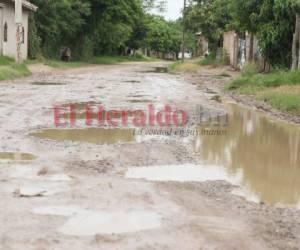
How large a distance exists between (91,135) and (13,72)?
1595cm

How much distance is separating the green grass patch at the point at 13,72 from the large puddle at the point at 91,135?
42.6 feet

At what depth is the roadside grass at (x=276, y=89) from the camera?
1429 cm

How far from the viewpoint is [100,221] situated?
5.19m

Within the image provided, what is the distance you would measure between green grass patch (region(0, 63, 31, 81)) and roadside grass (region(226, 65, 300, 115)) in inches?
363

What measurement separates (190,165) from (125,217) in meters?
2.66

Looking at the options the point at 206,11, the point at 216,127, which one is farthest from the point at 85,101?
the point at 206,11

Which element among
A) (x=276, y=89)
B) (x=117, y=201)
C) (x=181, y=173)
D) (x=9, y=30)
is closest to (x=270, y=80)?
(x=276, y=89)

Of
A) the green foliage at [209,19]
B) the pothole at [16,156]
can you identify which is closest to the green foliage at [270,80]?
the pothole at [16,156]

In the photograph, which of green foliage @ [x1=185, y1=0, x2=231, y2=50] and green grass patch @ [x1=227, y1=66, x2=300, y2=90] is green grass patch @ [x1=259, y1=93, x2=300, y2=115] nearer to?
green grass patch @ [x1=227, y1=66, x2=300, y2=90]

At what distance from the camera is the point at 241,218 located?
5465mm

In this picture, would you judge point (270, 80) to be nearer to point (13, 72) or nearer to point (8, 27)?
point (13, 72)

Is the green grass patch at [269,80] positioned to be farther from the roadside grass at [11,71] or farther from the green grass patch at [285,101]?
the roadside grass at [11,71]

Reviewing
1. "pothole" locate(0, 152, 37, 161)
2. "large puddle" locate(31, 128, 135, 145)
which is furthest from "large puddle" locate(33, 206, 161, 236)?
"large puddle" locate(31, 128, 135, 145)

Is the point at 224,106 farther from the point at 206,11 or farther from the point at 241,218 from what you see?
the point at 206,11
